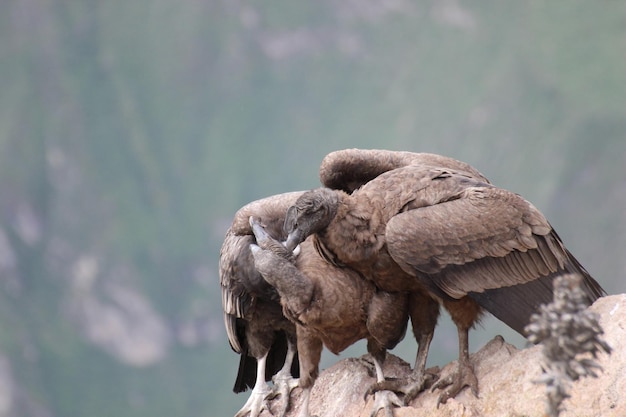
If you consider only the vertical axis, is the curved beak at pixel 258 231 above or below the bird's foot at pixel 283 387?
above

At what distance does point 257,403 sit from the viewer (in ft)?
23.7

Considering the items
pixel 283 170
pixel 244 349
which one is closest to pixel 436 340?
pixel 283 170

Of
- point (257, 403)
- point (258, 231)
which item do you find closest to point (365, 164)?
point (258, 231)

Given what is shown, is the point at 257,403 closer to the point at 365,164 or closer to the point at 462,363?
the point at 462,363

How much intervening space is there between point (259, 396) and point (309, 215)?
201cm

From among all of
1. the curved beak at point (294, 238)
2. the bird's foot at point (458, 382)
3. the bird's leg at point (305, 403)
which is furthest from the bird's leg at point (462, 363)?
the curved beak at point (294, 238)

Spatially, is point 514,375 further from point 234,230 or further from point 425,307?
point 234,230

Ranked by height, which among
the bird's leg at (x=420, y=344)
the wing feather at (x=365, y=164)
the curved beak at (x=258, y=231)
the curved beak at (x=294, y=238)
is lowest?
the bird's leg at (x=420, y=344)

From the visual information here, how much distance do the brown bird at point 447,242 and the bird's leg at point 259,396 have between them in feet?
4.52

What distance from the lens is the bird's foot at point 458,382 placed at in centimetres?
604

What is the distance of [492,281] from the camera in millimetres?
5949

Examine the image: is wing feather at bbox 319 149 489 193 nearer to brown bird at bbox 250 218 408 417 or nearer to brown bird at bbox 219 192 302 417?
brown bird at bbox 219 192 302 417

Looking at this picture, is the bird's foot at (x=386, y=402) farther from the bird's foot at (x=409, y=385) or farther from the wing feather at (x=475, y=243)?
the wing feather at (x=475, y=243)

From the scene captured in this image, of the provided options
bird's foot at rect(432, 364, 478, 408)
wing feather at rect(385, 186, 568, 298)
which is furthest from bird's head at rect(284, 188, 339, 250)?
bird's foot at rect(432, 364, 478, 408)
